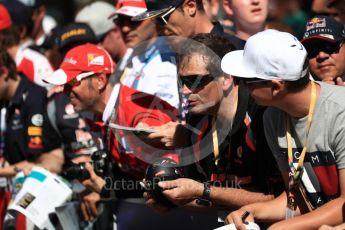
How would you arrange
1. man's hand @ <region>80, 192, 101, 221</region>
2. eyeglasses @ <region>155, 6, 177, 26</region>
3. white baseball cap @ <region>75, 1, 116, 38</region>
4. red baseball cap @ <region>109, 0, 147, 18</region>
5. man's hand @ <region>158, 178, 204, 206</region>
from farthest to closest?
white baseball cap @ <region>75, 1, 116, 38</region> → red baseball cap @ <region>109, 0, 147, 18</region> → man's hand @ <region>80, 192, 101, 221</region> → eyeglasses @ <region>155, 6, 177, 26</region> → man's hand @ <region>158, 178, 204, 206</region>

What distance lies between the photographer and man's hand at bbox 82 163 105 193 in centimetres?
738

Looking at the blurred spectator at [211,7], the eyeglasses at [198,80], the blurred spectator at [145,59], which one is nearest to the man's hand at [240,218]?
the eyeglasses at [198,80]

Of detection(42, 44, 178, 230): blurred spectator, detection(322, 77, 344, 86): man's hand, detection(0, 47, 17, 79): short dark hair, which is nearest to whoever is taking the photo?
detection(322, 77, 344, 86): man's hand

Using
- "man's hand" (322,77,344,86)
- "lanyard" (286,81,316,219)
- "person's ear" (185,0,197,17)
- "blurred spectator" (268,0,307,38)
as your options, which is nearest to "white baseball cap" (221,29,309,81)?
"lanyard" (286,81,316,219)

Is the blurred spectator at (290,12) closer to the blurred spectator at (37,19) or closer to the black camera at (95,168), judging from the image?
the blurred spectator at (37,19)

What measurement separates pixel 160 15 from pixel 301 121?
1.93m

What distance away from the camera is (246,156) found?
19.7 feet

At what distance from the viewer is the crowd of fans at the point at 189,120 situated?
542cm

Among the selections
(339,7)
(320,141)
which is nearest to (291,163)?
(320,141)

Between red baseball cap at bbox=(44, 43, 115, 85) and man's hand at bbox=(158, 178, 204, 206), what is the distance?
193cm

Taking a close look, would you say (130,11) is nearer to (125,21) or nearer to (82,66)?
(125,21)

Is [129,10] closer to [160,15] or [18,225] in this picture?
[160,15]

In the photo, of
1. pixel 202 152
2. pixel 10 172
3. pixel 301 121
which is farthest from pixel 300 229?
pixel 10 172

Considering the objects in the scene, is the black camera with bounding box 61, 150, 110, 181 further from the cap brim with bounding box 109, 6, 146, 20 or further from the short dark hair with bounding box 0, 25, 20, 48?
the short dark hair with bounding box 0, 25, 20, 48
